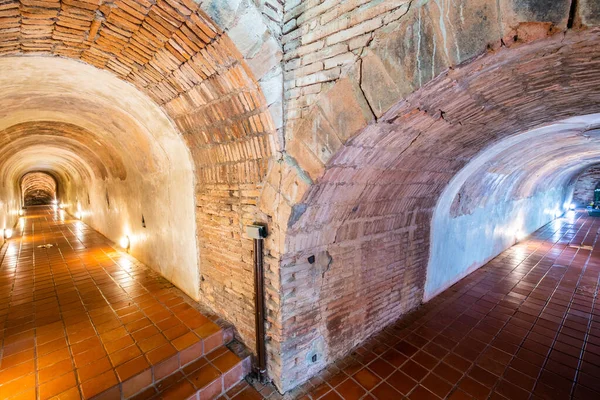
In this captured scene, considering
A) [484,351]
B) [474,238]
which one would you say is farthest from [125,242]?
[474,238]

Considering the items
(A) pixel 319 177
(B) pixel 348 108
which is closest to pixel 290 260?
(A) pixel 319 177

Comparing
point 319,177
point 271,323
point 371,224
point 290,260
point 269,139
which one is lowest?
point 271,323

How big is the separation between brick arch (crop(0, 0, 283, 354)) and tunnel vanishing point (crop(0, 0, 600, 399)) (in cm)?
2

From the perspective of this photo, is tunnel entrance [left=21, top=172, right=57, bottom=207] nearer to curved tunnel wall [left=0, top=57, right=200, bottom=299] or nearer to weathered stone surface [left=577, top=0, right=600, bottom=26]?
curved tunnel wall [left=0, top=57, right=200, bottom=299]

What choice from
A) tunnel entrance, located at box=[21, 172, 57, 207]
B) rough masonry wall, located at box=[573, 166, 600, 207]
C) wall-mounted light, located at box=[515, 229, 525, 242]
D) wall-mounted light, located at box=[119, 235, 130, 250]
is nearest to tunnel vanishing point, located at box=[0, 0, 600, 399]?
wall-mounted light, located at box=[119, 235, 130, 250]

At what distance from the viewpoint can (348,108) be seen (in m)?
2.19

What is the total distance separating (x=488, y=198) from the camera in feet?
23.4

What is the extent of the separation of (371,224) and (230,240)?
205cm

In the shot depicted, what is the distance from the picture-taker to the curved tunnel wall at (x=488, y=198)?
15.7 feet

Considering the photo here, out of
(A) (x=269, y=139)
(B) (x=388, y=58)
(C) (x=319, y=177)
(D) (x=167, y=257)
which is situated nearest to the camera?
(B) (x=388, y=58)

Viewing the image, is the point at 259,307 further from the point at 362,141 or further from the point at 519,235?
the point at 519,235

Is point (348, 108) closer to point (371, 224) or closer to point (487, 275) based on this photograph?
point (371, 224)

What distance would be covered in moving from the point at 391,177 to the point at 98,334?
4620mm

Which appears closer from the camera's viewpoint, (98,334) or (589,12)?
(589,12)
